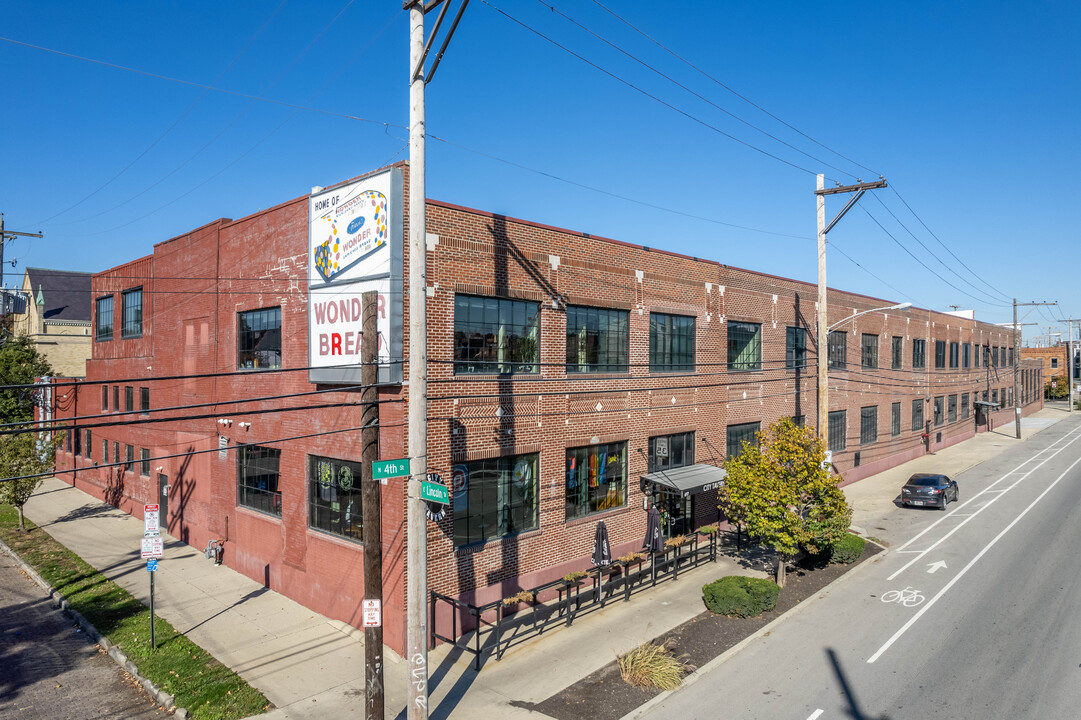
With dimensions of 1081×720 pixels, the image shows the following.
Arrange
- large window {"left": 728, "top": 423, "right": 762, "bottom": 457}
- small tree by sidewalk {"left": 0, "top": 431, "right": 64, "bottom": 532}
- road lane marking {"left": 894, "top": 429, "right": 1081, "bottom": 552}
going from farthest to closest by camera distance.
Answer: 1. large window {"left": 728, "top": 423, "right": 762, "bottom": 457}
2. small tree by sidewalk {"left": 0, "top": 431, "right": 64, "bottom": 532}
3. road lane marking {"left": 894, "top": 429, "right": 1081, "bottom": 552}

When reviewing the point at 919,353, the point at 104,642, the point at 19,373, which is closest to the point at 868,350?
the point at 919,353

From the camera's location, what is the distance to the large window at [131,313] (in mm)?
28578

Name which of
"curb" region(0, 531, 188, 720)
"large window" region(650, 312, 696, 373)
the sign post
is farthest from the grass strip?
"large window" region(650, 312, 696, 373)

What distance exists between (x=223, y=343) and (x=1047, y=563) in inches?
1062

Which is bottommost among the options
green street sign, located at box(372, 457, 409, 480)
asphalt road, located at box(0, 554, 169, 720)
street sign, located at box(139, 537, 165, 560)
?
asphalt road, located at box(0, 554, 169, 720)

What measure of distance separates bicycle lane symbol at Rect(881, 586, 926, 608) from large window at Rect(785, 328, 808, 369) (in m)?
12.2

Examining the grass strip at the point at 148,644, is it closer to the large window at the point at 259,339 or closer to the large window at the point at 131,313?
the large window at the point at 259,339

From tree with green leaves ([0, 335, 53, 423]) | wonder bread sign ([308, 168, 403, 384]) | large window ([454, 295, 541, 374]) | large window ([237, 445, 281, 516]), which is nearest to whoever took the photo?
wonder bread sign ([308, 168, 403, 384])

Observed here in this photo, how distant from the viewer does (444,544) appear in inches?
593

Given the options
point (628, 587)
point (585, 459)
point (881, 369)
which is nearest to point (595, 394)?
point (585, 459)

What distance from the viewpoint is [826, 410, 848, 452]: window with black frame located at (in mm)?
33250

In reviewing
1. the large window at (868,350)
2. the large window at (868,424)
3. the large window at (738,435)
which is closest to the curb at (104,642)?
the large window at (738,435)

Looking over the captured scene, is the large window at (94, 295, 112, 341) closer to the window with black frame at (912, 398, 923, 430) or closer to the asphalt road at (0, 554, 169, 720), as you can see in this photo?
the asphalt road at (0, 554, 169, 720)

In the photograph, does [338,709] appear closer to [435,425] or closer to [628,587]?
[435,425]
